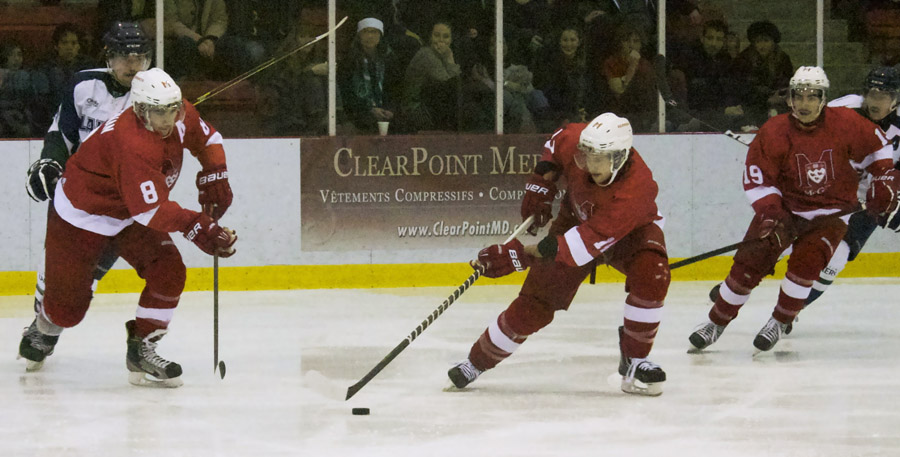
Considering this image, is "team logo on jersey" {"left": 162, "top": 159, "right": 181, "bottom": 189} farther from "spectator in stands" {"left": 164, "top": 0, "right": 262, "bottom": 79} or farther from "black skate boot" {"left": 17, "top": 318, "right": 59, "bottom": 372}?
"spectator in stands" {"left": 164, "top": 0, "right": 262, "bottom": 79}

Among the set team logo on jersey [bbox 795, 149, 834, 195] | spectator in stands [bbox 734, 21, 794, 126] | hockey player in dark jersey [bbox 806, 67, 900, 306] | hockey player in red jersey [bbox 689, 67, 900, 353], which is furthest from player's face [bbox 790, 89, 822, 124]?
spectator in stands [bbox 734, 21, 794, 126]

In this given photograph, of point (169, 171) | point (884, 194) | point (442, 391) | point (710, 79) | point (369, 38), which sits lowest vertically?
point (442, 391)

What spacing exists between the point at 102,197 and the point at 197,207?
2.59 m

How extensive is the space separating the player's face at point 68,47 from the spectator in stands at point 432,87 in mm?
1727

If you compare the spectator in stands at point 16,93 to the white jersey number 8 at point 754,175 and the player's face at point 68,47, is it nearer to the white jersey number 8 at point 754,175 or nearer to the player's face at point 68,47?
→ the player's face at point 68,47

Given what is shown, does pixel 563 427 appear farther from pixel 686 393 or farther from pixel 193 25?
pixel 193 25

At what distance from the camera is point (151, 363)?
14.8 ft

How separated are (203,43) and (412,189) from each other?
1.33 meters

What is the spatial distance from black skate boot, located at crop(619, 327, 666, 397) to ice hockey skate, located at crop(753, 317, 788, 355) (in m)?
0.91

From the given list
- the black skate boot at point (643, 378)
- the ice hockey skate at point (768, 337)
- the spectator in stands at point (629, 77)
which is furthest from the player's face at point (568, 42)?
the black skate boot at point (643, 378)

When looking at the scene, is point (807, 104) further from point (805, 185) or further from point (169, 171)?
point (169, 171)

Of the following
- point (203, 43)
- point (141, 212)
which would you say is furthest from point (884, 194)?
point (203, 43)

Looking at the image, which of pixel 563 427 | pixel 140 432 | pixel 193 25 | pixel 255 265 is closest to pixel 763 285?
pixel 255 265

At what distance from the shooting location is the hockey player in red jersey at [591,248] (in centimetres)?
411
